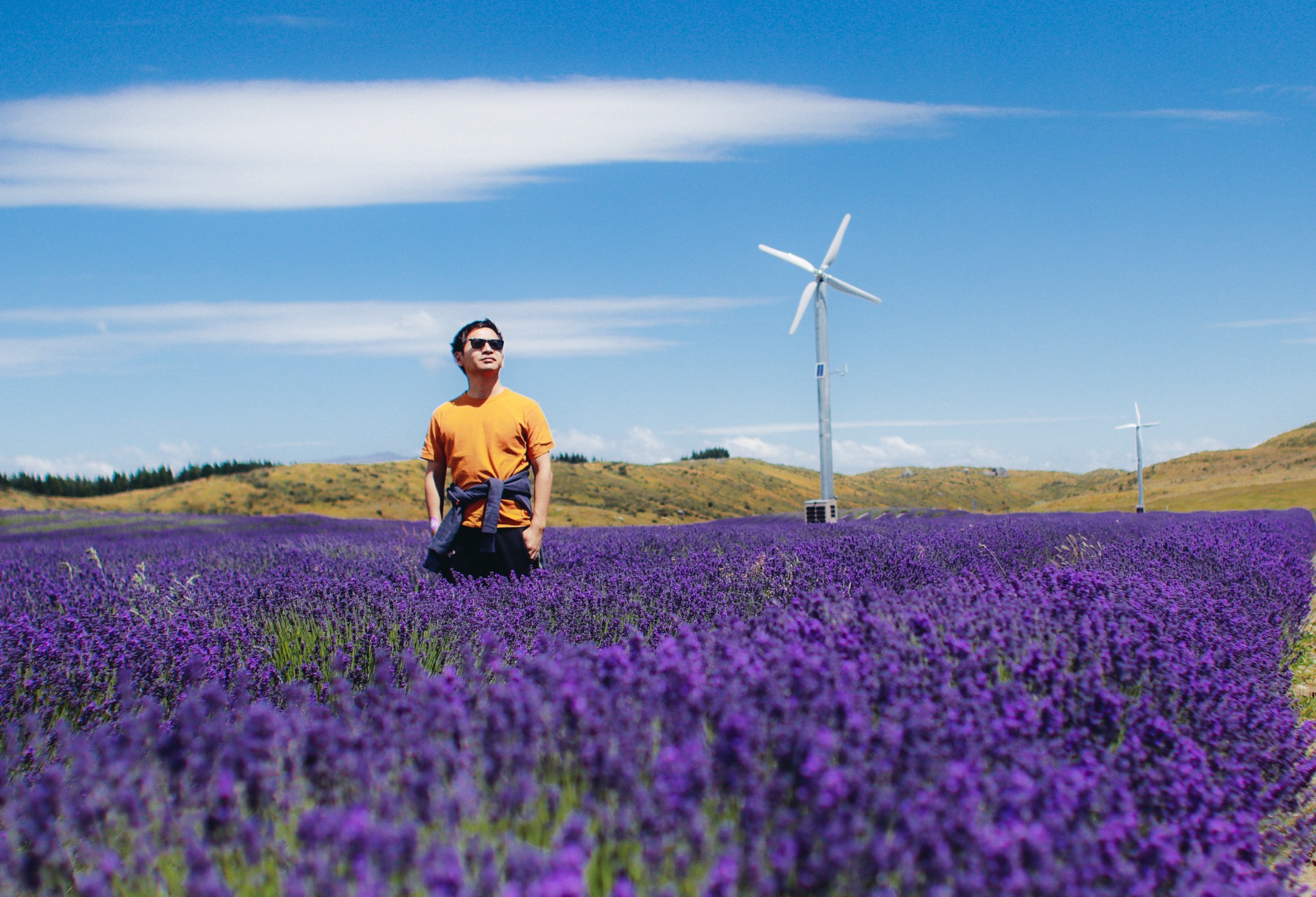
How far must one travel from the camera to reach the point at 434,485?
4770mm

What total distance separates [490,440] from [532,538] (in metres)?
0.55

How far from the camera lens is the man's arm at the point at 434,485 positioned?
4.69m

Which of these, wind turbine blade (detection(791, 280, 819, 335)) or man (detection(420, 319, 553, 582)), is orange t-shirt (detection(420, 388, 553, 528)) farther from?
wind turbine blade (detection(791, 280, 819, 335))

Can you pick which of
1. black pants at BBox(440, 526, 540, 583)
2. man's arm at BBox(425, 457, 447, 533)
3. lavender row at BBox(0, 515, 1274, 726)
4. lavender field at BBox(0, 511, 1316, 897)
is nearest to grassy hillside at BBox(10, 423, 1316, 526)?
lavender row at BBox(0, 515, 1274, 726)

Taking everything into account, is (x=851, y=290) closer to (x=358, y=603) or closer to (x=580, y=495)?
(x=358, y=603)

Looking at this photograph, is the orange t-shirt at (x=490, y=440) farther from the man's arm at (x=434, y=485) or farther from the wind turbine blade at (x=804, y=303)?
the wind turbine blade at (x=804, y=303)

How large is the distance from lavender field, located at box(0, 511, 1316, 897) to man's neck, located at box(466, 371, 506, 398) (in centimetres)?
138

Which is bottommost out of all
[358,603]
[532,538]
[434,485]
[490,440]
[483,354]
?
[358,603]

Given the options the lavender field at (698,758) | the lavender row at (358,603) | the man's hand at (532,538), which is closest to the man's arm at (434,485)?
the lavender row at (358,603)

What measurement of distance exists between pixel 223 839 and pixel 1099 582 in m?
3.22

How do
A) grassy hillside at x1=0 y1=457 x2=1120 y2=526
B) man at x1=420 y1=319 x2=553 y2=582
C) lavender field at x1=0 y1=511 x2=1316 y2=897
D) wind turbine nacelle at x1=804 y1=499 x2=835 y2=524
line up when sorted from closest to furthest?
lavender field at x1=0 y1=511 x2=1316 y2=897
man at x1=420 y1=319 x2=553 y2=582
wind turbine nacelle at x1=804 y1=499 x2=835 y2=524
grassy hillside at x1=0 y1=457 x2=1120 y2=526

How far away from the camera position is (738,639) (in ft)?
7.50

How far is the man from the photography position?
446cm

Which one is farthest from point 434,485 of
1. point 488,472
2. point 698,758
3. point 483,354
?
point 698,758
